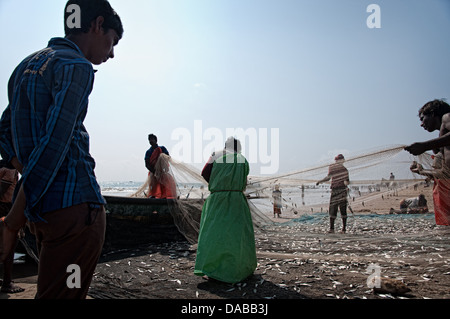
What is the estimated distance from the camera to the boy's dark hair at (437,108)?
4.90 meters

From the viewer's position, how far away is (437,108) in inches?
194

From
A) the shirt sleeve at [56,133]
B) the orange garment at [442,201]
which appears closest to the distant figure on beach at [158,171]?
the orange garment at [442,201]

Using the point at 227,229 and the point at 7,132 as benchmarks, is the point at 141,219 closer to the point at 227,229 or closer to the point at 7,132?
the point at 227,229

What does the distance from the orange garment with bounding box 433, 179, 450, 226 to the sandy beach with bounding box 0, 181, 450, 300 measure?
0.43 meters

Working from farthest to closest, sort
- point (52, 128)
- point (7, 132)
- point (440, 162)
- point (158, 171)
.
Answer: point (158, 171), point (440, 162), point (7, 132), point (52, 128)

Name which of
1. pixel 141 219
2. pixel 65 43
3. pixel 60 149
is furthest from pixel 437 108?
pixel 141 219

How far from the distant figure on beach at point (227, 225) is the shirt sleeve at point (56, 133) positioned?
3700 mm

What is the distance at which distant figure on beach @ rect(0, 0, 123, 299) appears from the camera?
149 centimetres

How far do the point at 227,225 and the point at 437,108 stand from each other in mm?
4046

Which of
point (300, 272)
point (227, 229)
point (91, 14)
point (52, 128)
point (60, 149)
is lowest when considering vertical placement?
point (300, 272)

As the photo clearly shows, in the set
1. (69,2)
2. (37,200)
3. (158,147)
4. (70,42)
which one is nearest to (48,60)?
(70,42)

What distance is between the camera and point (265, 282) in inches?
186

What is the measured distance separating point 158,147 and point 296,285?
6.57 m
